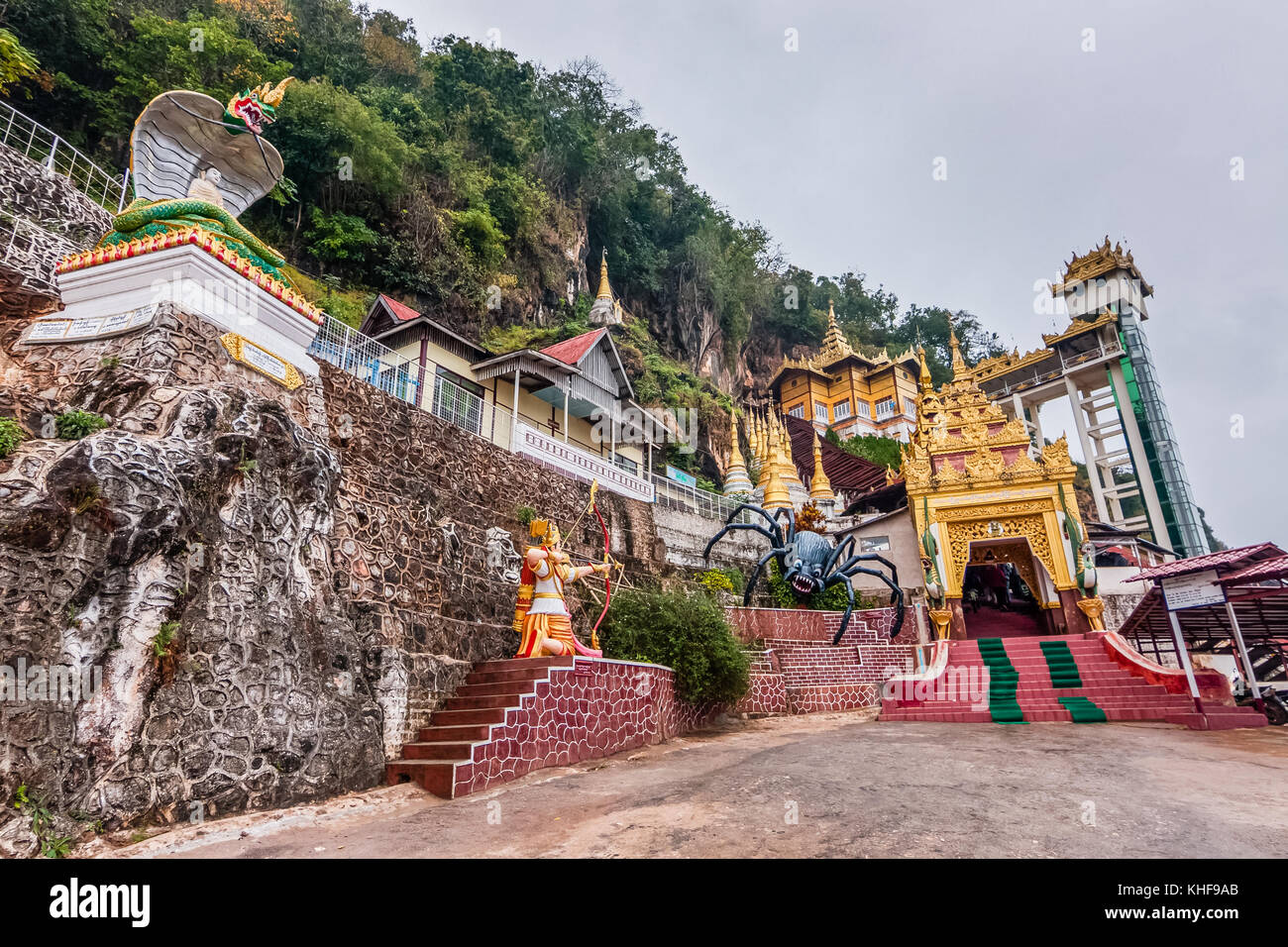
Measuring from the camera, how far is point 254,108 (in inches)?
369

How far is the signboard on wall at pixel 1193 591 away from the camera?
9242 millimetres

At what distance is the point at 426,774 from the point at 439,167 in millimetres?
26397

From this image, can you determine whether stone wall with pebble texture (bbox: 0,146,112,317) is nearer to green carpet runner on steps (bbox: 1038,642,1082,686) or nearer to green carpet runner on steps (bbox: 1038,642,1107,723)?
green carpet runner on steps (bbox: 1038,642,1107,723)

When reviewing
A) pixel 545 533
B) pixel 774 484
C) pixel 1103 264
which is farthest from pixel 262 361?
pixel 1103 264

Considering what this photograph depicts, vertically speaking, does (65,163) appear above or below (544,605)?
above

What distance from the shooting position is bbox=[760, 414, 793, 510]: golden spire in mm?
23438

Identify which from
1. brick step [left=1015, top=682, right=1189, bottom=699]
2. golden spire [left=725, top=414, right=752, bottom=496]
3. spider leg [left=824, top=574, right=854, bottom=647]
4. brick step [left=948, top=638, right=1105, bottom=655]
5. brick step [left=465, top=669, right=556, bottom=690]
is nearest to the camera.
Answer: brick step [left=465, top=669, right=556, bottom=690]

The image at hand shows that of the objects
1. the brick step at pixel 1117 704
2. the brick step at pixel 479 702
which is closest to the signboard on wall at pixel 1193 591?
the brick step at pixel 1117 704

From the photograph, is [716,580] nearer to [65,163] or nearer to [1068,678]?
[1068,678]

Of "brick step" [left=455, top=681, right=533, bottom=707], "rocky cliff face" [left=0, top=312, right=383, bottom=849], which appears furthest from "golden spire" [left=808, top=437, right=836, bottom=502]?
"rocky cliff face" [left=0, top=312, right=383, bottom=849]

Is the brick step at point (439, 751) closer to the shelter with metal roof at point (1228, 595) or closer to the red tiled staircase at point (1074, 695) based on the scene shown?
the red tiled staircase at point (1074, 695)

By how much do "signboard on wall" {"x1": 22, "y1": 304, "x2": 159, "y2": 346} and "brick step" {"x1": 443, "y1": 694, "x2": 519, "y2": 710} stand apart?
214 inches

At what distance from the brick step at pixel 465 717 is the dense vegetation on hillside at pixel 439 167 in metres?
11.4
